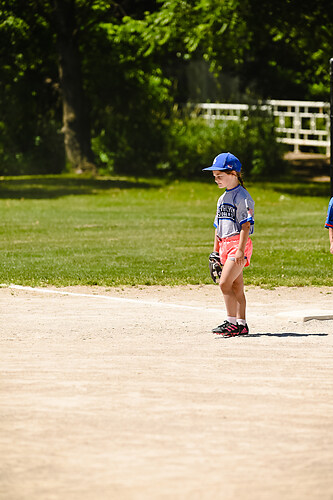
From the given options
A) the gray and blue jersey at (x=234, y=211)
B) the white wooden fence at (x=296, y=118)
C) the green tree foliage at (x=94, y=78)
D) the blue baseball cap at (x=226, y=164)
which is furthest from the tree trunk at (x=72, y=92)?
the gray and blue jersey at (x=234, y=211)

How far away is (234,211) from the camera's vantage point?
10.4 meters

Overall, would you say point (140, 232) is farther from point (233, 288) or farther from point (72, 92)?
point (72, 92)

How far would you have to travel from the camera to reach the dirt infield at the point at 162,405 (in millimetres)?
6113

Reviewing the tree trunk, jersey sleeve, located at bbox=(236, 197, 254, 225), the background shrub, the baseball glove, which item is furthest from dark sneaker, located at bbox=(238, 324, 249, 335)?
the tree trunk

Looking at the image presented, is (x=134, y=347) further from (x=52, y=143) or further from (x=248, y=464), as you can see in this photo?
(x=52, y=143)

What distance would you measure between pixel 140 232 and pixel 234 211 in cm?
1118

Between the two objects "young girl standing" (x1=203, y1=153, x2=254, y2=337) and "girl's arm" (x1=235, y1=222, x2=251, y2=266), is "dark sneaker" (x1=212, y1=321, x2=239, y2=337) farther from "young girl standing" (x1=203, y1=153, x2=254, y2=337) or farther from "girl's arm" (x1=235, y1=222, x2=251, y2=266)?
"girl's arm" (x1=235, y1=222, x2=251, y2=266)

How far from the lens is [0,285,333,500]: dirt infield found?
20.1ft

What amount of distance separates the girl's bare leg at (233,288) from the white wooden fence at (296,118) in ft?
84.0

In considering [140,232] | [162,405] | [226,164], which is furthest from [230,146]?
[162,405]

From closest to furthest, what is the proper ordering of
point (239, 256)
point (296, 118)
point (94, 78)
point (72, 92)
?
point (239, 256), point (72, 92), point (94, 78), point (296, 118)

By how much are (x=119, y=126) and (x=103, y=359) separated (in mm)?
27033

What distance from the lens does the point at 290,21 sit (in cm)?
3167

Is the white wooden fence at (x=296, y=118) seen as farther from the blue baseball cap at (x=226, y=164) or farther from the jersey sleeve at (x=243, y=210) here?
the jersey sleeve at (x=243, y=210)
